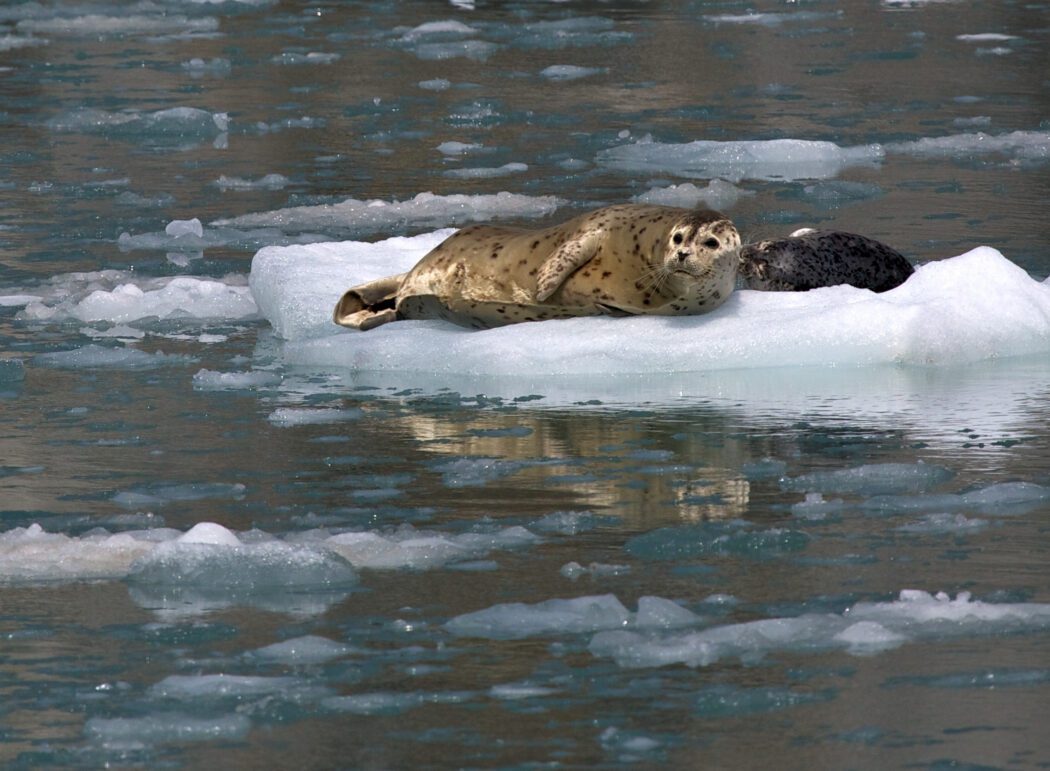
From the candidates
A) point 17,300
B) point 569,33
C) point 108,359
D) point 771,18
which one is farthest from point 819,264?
point 771,18

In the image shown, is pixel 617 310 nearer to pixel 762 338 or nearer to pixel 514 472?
pixel 762 338

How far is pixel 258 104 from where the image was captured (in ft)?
53.1

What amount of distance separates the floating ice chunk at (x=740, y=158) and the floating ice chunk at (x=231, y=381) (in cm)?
523

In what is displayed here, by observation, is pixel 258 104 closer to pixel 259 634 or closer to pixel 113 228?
pixel 113 228

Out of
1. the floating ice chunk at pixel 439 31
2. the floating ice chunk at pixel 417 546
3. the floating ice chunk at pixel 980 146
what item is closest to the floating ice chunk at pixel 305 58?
the floating ice chunk at pixel 439 31

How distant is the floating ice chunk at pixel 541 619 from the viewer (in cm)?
489

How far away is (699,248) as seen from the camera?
25.4ft

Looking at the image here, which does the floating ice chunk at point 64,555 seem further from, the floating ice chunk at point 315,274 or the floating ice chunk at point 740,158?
the floating ice chunk at point 740,158

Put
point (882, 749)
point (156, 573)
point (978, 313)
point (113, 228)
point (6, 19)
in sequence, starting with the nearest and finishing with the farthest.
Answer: point (882, 749), point (156, 573), point (978, 313), point (113, 228), point (6, 19)

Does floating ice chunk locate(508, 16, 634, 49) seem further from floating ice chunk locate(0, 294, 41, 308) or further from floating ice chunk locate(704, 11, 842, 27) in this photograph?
floating ice chunk locate(0, 294, 41, 308)

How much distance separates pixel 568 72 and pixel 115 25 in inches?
237

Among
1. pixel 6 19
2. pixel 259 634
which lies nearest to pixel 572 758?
pixel 259 634

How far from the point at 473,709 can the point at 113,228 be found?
23.4 feet

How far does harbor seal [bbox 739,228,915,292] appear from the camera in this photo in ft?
28.2
